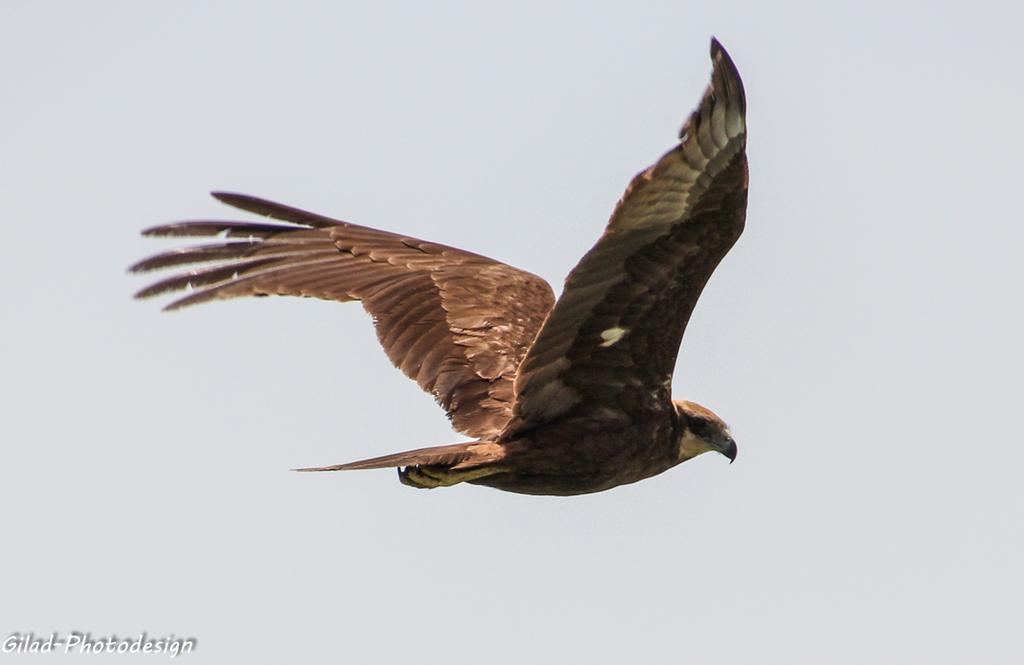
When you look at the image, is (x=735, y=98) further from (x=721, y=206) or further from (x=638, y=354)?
(x=638, y=354)

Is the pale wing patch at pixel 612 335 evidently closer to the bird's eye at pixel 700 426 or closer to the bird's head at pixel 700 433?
the bird's head at pixel 700 433

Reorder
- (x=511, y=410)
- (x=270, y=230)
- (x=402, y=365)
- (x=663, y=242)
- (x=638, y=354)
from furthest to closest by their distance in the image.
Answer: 1. (x=270, y=230)
2. (x=402, y=365)
3. (x=511, y=410)
4. (x=638, y=354)
5. (x=663, y=242)

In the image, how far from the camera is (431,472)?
8.73 meters

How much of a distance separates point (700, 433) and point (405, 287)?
2.04 m

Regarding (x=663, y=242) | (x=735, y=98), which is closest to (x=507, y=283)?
(x=663, y=242)

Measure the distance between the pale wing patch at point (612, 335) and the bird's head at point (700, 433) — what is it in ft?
3.17

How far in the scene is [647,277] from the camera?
27.1 feet

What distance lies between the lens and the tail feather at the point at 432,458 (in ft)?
27.2

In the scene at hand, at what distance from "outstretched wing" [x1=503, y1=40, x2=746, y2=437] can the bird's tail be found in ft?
0.60

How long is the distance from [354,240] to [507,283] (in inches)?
39.6

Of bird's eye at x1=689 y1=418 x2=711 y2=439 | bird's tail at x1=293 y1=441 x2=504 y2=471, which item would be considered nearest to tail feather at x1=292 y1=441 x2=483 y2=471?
bird's tail at x1=293 y1=441 x2=504 y2=471

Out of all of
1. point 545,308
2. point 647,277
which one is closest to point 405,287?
point 545,308

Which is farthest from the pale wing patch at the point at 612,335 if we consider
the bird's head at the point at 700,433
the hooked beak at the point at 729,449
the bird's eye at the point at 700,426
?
the hooked beak at the point at 729,449

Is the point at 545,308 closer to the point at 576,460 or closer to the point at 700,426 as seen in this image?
the point at 700,426
